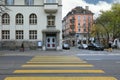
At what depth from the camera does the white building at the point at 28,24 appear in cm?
6066

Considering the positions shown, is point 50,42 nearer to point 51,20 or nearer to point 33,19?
point 51,20

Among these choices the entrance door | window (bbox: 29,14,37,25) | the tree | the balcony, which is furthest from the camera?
the tree

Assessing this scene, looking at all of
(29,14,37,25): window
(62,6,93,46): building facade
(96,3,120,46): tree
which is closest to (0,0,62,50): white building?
(29,14,37,25): window

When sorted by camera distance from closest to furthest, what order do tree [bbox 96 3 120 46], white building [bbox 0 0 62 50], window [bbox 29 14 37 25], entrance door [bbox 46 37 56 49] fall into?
white building [bbox 0 0 62 50] → window [bbox 29 14 37 25] → entrance door [bbox 46 37 56 49] → tree [bbox 96 3 120 46]

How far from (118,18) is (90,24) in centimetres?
3111

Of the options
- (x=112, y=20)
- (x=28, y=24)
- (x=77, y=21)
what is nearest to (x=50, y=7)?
(x=28, y=24)

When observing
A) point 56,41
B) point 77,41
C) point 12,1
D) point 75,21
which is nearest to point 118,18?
point 56,41

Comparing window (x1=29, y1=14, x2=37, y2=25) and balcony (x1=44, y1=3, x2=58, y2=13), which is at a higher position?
balcony (x1=44, y1=3, x2=58, y2=13)

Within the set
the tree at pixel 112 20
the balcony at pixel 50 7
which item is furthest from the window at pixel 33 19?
the tree at pixel 112 20

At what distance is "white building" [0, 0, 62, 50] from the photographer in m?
60.7

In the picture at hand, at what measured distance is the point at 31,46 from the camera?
60750 mm

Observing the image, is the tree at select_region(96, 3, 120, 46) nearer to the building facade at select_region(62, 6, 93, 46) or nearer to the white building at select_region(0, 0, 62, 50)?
the white building at select_region(0, 0, 62, 50)

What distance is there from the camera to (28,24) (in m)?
60.8

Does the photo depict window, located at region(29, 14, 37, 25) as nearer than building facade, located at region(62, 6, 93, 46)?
Yes
